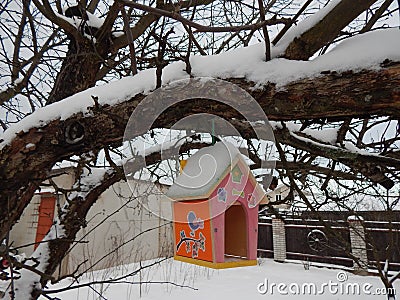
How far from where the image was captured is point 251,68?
83 centimetres

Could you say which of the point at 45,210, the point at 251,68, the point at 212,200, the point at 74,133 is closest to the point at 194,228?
the point at 212,200

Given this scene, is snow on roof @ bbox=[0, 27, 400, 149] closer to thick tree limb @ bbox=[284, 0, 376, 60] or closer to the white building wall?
thick tree limb @ bbox=[284, 0, 376, 60]

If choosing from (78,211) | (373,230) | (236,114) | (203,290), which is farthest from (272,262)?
(236,114)

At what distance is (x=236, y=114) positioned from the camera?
84 centimetres

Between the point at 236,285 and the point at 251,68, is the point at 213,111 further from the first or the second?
the point at 236,285

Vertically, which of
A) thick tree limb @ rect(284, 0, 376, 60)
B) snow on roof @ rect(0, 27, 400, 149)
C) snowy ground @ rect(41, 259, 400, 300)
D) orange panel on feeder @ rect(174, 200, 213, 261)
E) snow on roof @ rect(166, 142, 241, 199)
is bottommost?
snowy ground @ rect(41, 259, 400, 300)

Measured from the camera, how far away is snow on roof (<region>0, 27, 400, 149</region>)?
69 centimetres

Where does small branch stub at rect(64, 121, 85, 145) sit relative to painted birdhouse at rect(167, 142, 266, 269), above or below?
above

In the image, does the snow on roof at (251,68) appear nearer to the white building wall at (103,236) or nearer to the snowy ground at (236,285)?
the snowy ground at (236,285)

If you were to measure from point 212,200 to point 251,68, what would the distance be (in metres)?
0.57

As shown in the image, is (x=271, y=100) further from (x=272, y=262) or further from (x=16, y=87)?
(x=272, y=262)

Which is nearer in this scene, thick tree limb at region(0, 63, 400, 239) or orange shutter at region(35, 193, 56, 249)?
thick tree limb at region(0, 63, 400, 239)

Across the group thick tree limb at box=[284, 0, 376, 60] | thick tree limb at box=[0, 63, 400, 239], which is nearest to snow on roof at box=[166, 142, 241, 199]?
thick tree limb at box=[0, 63, 400, 239]

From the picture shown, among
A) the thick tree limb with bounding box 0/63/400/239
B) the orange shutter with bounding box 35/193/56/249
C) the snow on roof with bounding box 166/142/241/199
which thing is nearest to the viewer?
the thick tree limb with bounding box 0/63/400/239
